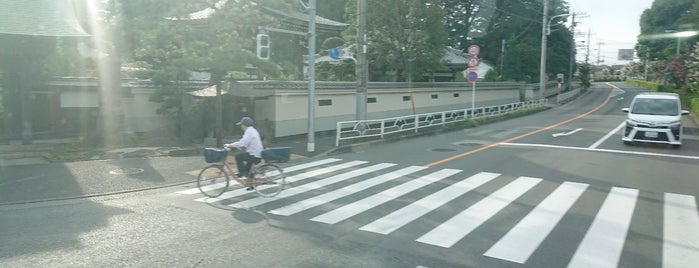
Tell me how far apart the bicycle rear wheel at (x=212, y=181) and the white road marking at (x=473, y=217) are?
455cm

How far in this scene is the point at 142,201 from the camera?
342 inches

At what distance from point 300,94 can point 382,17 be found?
498 inches

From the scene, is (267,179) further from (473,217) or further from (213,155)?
(473,217)

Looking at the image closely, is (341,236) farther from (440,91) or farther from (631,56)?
(631,56)

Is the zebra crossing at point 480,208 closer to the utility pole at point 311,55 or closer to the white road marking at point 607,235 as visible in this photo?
the white road marking at point 607,235

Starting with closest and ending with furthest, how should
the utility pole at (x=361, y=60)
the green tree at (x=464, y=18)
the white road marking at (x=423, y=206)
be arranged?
1. the white road marking at (x=423, y=206)
2. the utility pole at (x=361, y=60)
3. the green tree at (x=464, y=18)

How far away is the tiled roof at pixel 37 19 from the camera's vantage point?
13125 millimetres

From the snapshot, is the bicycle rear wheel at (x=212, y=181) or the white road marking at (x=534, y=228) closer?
the white road marking at (x=534, y=228)

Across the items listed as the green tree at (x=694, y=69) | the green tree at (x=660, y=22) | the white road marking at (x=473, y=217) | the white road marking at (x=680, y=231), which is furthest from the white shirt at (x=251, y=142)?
the green tree at (x=660, y=22)

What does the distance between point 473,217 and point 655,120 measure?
460 inches

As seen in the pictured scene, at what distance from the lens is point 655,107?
16.3m

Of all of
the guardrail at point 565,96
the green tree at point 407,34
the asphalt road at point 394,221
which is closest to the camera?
the asphalt road at point 394,221

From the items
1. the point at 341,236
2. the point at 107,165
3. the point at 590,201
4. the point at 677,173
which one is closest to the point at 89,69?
the point at 107,165

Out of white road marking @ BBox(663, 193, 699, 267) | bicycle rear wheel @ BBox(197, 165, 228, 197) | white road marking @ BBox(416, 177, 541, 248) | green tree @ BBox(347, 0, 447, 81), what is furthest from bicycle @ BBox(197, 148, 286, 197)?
green tree @ BBox(347, 0, 447, 81)
